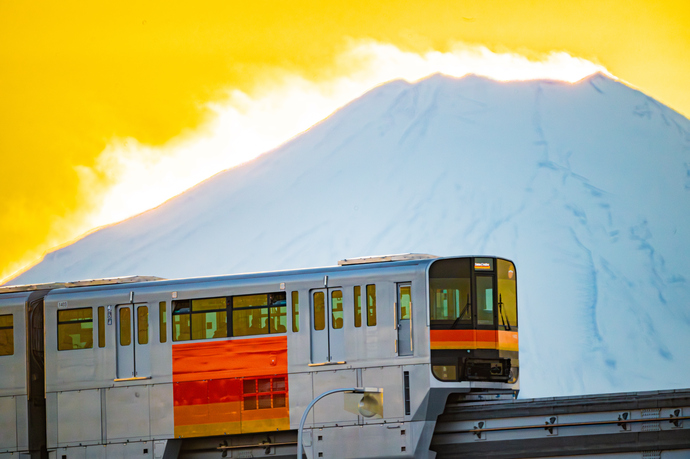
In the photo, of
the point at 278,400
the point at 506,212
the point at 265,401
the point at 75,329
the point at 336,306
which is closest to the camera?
the point at 336,306

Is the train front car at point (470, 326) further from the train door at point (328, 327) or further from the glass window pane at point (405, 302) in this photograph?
the train door at point (328, 327)

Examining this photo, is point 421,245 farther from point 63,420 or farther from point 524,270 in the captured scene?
point 63,420

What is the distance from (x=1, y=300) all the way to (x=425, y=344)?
11851 millimetres

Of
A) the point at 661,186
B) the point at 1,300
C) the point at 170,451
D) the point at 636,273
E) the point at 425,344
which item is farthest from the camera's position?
the point at 661,186

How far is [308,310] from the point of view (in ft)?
70.7

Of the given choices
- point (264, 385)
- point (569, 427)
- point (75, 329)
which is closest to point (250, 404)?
point (264, 385)

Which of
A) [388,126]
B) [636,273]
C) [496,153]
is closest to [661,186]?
[636,273]

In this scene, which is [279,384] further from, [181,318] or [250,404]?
[181,318]

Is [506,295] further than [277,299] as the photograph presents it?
No

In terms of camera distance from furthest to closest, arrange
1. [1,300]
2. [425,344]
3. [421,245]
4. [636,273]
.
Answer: [636,273] → [421,245] → [1,300] → [425,344]

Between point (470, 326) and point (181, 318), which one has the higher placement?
point (181, 318)

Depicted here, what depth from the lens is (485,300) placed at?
2105cm

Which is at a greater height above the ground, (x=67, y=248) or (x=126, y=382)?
(x=67, y=248)

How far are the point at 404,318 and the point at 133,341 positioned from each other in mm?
7205
